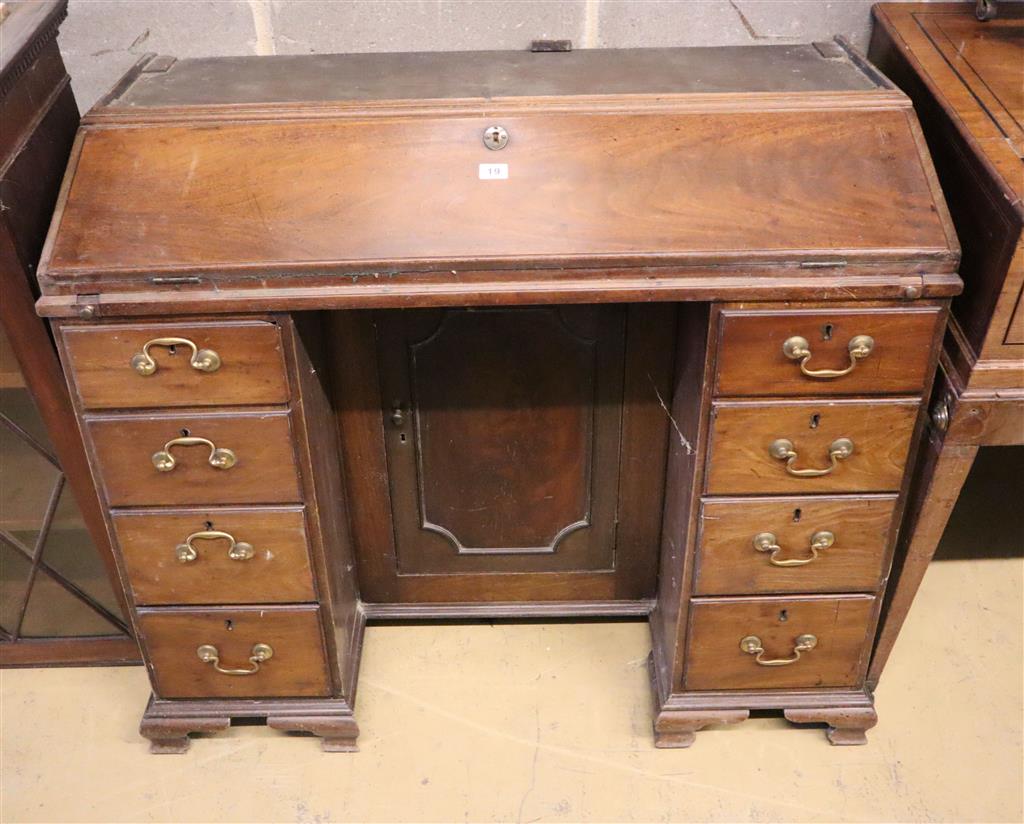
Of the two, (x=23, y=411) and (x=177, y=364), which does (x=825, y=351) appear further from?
(x=23, y=411)

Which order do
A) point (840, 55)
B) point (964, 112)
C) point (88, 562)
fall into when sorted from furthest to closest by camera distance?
point (88, 562)
point (840, 55)
point (964, 112)

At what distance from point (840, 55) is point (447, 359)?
900 mm

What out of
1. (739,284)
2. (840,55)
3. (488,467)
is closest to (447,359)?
(488,467)

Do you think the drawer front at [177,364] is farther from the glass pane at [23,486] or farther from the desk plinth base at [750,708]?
the desk plinth base at [750,708]

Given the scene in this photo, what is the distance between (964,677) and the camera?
208 centimetres

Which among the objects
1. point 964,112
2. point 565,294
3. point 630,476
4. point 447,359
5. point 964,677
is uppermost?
point 964,112

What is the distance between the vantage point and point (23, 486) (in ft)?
6.15

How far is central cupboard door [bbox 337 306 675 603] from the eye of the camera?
5.98 feet

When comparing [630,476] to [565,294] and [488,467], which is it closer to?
[488,467]

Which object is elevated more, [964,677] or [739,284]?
[739,284]

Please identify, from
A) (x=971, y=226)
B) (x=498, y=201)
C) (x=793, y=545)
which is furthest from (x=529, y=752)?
(x=971, y=226)

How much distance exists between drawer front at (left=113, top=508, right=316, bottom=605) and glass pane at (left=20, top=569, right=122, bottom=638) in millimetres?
354

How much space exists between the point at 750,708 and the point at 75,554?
1.38 m

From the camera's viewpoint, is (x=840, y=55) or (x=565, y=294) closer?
(x=565, y=294)
